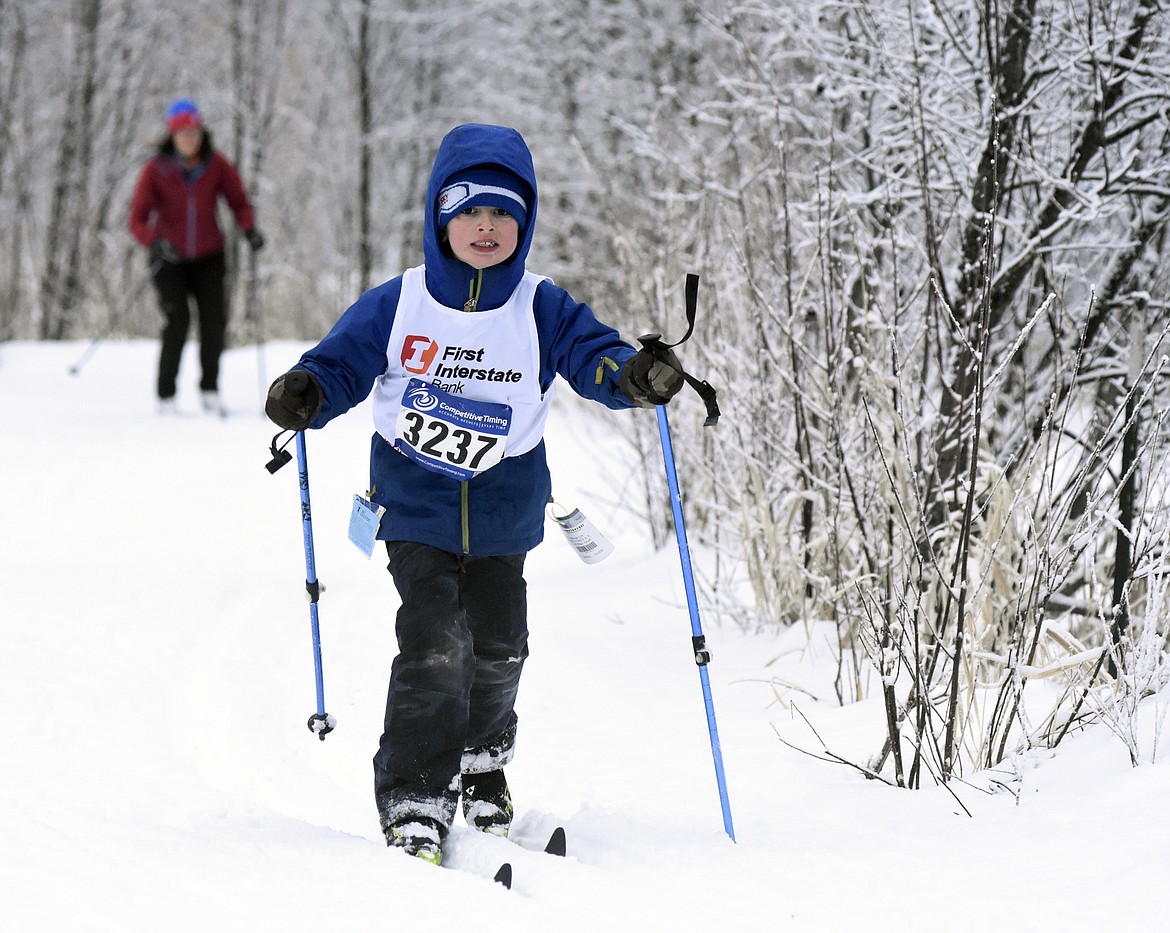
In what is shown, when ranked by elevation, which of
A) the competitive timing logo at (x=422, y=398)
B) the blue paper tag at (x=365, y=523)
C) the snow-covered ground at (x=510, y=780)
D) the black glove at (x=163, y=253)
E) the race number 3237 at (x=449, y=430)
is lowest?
the snow-covered ground at (x=510, y=780)

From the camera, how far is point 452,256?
8.23 ft

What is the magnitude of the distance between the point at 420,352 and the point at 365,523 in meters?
0.37

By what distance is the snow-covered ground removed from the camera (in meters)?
1.92

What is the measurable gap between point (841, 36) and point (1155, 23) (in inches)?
36.8

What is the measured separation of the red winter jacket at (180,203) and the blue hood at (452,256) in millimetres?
5611

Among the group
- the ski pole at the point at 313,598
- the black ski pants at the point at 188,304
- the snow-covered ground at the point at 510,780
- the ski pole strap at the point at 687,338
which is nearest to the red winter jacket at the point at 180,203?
the black ski pants at the point at 188,304

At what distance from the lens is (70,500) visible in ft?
19.3

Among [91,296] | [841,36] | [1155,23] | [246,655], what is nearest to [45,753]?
[246,655]

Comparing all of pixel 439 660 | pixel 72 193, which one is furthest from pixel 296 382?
pixel 72 193

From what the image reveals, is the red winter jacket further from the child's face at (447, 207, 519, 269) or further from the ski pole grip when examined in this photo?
the ski pole grip

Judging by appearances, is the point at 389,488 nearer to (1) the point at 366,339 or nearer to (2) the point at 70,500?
(1) the point at 366,339

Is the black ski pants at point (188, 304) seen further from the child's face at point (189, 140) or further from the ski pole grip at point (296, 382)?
the ski pole grip at point (296, 382)

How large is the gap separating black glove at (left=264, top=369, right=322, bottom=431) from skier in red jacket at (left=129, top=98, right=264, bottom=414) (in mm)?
5642

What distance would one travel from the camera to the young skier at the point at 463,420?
2.36m
